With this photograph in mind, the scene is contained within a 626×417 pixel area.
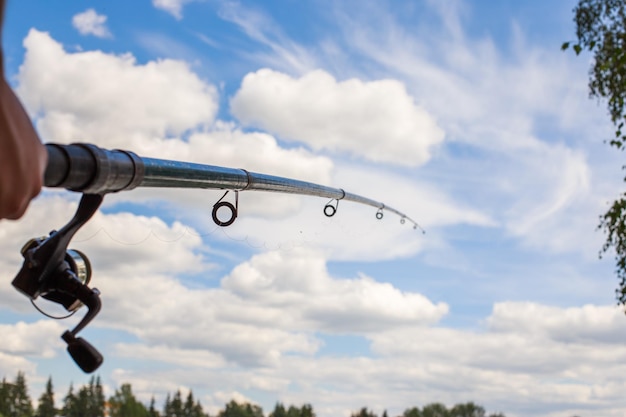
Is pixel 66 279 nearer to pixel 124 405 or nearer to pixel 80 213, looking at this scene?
pixel 80 213

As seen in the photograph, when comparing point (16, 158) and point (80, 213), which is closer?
point (16, 158)

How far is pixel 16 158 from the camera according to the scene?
139 cm

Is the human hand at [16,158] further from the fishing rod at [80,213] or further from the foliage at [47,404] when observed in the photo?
the foliage at [47,404]

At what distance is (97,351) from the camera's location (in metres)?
2.16

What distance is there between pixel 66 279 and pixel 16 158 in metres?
0.83

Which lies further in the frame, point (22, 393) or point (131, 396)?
point (131, 396)

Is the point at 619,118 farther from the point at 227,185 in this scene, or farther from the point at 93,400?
the point at 93,400

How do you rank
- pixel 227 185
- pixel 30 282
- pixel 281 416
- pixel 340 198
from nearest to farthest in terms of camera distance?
1. pixel 30 282
2. pixel 227 185
3. pixel 340 198
4. pixel 281 416

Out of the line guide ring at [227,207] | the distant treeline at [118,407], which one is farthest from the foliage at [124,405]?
the line guide ring at [227,207]

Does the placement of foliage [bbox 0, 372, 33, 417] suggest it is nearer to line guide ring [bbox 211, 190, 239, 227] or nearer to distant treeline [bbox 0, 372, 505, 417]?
distant treeline [bbox 0, 372, 505, 417]

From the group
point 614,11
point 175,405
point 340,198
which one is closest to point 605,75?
point 614,11

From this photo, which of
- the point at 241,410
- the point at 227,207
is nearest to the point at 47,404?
the point at 241,410

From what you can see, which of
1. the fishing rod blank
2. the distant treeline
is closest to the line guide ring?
the fishing rod blank

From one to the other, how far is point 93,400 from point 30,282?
113 meters
